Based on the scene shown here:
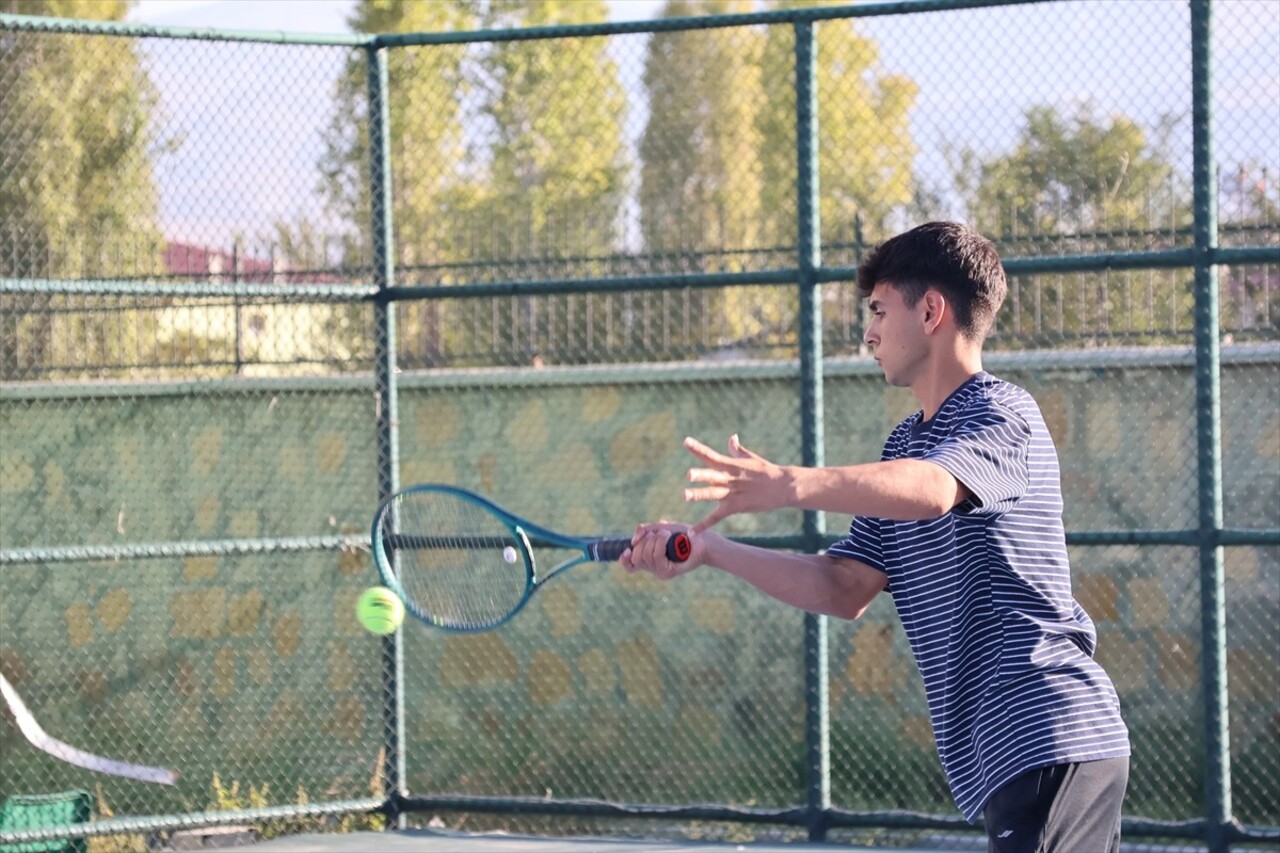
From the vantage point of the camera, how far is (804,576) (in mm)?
3279

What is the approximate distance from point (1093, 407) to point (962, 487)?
13.8ft

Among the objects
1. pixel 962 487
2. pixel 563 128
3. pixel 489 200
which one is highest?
pixel 563 128

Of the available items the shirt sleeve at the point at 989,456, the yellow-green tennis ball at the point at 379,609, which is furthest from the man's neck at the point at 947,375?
the yellow-green tennis ball at the point at 379,609

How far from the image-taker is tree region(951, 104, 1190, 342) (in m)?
6.21

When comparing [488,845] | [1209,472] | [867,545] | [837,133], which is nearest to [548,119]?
[837,133]

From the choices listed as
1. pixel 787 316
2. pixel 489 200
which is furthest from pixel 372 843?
pixel 489 200

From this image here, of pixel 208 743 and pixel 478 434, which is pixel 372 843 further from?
pixel 478 434

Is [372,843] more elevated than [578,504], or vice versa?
[578,504]

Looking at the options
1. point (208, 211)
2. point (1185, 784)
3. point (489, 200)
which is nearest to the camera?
point (1185, 784)

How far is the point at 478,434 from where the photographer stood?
7.38 m

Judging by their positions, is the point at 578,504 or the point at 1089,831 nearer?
the point at 1089,831

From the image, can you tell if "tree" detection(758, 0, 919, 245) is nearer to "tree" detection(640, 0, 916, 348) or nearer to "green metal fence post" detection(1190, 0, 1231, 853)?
"tree" detection(640, 0, 916, 348)

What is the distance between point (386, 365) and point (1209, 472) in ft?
9.21

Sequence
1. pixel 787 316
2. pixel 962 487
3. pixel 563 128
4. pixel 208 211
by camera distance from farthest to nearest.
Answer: pixel 563 128
pixel 787 316
pixel 208 211
pixel 962 487
